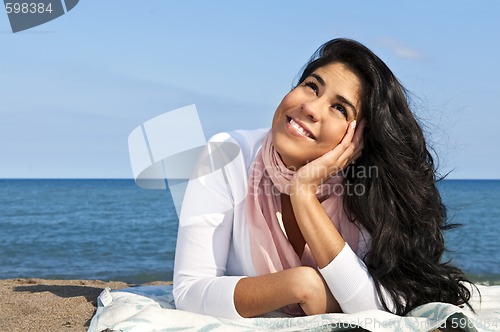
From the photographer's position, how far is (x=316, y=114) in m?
3.04

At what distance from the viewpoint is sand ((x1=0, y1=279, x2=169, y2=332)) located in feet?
11.4

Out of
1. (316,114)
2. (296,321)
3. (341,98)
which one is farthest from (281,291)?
(341,98)

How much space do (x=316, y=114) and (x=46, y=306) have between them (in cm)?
214

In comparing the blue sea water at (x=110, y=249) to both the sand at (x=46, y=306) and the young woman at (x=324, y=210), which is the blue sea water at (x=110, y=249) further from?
the sand at (x=46, y=306)

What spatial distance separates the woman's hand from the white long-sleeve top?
1.13 feet

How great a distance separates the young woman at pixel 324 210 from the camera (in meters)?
3.03

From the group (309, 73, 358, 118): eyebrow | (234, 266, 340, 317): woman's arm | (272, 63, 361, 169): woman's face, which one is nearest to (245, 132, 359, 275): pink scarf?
(272, 63, 361, 169): woman's face

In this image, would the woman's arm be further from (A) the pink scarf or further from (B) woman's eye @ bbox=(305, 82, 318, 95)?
(B) woman's eye @ bbox=(305, 82, 318, 95)

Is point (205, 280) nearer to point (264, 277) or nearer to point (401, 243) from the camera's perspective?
point (264, 277)

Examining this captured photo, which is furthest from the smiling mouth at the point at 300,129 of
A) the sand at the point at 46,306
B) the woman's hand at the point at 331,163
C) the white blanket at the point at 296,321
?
the sand at the point at 46,306

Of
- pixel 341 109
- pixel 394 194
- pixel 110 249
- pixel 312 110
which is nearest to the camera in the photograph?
pixel 312 110

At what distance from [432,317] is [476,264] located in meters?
9.60

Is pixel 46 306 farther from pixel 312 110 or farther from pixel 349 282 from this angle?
pixel 312 110

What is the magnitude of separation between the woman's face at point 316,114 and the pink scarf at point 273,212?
0.37ft
